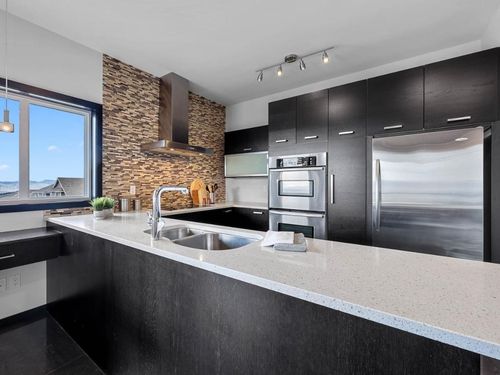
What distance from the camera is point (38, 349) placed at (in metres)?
1.74

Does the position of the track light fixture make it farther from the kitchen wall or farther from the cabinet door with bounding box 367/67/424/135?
the kitchen wall

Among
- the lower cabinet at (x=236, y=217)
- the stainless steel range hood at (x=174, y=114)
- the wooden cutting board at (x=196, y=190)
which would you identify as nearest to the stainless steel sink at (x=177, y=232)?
the lower cabinet at (x=236, y=217)

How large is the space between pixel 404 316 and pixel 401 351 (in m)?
0.12

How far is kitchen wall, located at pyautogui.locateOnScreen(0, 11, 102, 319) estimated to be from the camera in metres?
1.98

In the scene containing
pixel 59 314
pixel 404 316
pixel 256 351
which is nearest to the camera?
pixel 404 316

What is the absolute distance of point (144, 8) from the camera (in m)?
1.88

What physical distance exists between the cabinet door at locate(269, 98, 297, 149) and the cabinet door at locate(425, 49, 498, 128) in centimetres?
138

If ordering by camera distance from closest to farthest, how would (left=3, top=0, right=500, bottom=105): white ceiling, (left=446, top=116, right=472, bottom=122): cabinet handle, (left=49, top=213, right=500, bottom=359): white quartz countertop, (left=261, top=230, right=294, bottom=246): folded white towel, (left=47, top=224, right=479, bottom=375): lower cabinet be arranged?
(left=49, top=213, right=500, bottom=359): white quartz countertop < (left=47, top=224, right=479, bottom=375): lower cabinet < (left=261, top=230, right=294, bottom=246): folded white towel < (left=3, top=0, right=500, bottom=105): white ceiling < (left=446, top=116, right=472, bottom=122): cabinet handle

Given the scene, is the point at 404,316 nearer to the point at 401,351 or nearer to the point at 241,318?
the point at 401,351

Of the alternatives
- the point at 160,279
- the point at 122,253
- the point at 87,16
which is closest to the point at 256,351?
the point at 160,279

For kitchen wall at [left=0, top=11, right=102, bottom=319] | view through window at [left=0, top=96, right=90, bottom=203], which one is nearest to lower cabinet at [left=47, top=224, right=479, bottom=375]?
kitchen wall at [left=0, top=11, right=102, bottom=319]

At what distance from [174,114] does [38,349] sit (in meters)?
2.62

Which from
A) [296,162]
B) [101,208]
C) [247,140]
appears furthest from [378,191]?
[101,208]

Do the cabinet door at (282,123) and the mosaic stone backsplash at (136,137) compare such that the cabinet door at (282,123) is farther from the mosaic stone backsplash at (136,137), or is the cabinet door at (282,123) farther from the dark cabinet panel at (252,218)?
the mosaic stone backsplash at (136,137)
